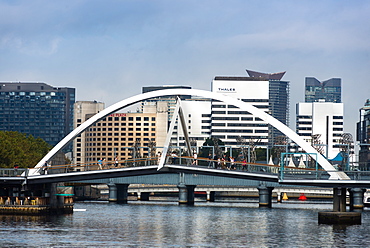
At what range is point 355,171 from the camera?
69.4 metres

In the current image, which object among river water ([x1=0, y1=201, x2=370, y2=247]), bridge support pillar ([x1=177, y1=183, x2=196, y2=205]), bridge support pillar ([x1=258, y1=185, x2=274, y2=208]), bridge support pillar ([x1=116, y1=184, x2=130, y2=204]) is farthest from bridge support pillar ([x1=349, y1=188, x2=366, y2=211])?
river water ([x1=0, y1=201, x2=370, y2=247])

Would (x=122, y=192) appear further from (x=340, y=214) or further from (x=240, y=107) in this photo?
(x=340, y=214)

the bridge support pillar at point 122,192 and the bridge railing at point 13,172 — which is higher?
the bridge railing at point 13,172

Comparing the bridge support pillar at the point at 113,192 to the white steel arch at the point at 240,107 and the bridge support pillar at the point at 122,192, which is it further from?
the white steel arch at the point at 240,107

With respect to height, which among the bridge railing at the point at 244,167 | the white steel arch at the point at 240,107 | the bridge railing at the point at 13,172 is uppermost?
the white steel arch at the point at 240,107

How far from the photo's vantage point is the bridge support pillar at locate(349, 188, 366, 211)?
12654 cm

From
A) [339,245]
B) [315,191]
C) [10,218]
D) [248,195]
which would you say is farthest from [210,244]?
[248,195]

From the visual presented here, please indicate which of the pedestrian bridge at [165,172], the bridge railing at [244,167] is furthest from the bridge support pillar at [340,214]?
the pedestrian bridge at [165,172]

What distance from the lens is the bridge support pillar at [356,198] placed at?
127m

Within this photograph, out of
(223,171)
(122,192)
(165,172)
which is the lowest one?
(122,192)

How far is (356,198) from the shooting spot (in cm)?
12862

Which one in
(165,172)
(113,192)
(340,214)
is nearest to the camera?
(340,214)

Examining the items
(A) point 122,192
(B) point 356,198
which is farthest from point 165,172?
(A) point 122,192

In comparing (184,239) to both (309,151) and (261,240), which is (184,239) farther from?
(309,151)
